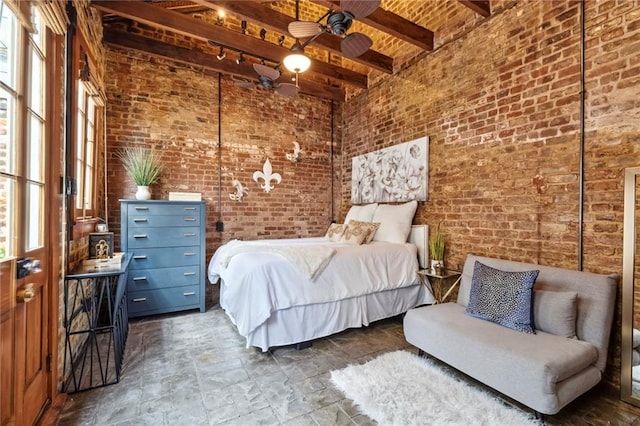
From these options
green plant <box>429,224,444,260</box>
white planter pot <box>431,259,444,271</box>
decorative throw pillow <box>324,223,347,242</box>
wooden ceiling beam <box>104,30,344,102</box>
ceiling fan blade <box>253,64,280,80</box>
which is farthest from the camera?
decorative throw pillow <box>324,223,347,242</box>

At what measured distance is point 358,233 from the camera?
3641mm

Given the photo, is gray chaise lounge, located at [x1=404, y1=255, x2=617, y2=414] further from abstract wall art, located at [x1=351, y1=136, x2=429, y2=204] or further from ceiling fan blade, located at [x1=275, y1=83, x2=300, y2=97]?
ceiling fan blade, located at [x1=275, y1=83, x2=300, y2=97]

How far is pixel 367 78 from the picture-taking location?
4.73m

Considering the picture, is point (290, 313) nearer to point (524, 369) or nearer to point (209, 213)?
point (524, 369)

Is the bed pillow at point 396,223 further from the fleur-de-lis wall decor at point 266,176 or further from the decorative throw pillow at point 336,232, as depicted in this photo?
the fleur-de-lis wall decor at point 266,176

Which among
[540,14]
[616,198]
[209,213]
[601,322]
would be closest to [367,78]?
[540,14]

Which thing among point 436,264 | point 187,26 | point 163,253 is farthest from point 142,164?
point 436,264

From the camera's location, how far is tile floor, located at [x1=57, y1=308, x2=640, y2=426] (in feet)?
5.83

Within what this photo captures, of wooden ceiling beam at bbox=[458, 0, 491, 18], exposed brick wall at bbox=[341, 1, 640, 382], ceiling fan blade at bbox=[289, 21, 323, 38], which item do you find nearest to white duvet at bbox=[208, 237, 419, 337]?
exposed brick wall at bbox=[341, 1, 640, 382]

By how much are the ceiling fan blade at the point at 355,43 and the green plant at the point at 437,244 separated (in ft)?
7.09

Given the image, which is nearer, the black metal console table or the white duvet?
the black metal console table

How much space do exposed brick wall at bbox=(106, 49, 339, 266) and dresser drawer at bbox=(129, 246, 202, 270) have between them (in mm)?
673

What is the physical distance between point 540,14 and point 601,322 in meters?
2.58

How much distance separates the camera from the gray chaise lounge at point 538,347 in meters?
1.69
